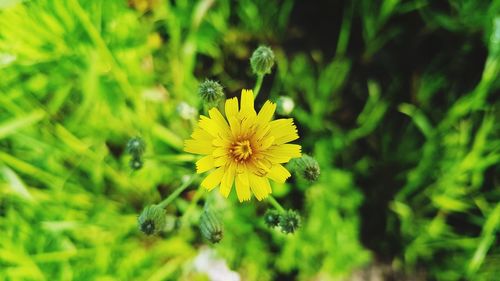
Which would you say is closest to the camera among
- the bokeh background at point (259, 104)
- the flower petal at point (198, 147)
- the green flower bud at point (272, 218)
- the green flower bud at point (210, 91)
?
the flower petal at point (198, 147)

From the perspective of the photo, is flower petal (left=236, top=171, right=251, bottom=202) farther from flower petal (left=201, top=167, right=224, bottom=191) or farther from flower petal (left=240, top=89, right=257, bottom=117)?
flower petal (left=240, top=89, right=257, bottom=117)

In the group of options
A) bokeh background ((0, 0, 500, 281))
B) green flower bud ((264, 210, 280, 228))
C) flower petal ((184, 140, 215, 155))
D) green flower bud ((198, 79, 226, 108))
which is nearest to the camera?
flower petal ((184, 140, 215, 155))

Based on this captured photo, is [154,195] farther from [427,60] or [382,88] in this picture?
[427,60]

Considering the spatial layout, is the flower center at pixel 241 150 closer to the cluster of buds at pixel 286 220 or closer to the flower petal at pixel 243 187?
the flower petal at pixel 243 187

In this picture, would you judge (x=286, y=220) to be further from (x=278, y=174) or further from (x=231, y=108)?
(x=231, y=108)

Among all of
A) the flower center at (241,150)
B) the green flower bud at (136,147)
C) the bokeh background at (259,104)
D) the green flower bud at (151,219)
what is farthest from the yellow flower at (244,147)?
the bokeh background at (259,104)

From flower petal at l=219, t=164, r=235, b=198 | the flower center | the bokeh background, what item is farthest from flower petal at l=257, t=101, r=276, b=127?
the bokeh background
